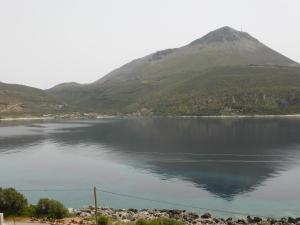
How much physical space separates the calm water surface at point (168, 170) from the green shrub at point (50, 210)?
60.5ft

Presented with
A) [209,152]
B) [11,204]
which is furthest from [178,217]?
[209,152]

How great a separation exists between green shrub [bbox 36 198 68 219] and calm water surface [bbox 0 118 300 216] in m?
18.4

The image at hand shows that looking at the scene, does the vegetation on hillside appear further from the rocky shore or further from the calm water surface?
the calm water surface

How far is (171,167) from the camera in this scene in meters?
107

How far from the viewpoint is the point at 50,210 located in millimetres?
52406

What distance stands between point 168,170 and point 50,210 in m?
53.4

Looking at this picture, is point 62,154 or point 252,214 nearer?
point 252,214

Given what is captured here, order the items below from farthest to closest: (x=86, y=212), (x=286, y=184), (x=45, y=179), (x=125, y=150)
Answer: (x=125, y=150) < (x=45, y=179) < (x=286, y=184) < (x=86, y=212)

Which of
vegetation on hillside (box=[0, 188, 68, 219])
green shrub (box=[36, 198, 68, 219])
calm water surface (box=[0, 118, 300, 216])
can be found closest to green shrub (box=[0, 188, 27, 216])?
vegetation on hillside (box=[0, 188, 68, 219])

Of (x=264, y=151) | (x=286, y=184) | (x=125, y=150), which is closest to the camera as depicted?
(x=286, y=184)

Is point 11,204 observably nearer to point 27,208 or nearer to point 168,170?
point 27,208

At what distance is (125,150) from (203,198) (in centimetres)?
7328

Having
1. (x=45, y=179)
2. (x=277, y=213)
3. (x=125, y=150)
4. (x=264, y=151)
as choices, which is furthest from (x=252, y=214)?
(x=125, y=150)

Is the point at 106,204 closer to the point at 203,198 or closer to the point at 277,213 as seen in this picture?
the point at 203,198
